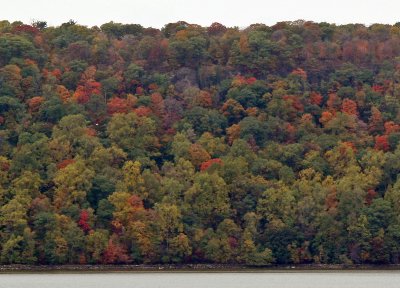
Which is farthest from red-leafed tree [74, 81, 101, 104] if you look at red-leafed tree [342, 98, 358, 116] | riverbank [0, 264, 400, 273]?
riverbank [0, 264, 400, 273]

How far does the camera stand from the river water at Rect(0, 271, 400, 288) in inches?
3671

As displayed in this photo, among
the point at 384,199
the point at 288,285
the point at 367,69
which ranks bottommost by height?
Answer: the point at 288,285

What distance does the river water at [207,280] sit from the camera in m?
93.2

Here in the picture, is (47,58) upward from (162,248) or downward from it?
upward

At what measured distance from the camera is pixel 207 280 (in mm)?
100312

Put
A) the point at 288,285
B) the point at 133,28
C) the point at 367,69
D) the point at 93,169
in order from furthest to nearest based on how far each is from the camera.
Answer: the point at 133,28 < the point at 367,69 < the point at 93,169 < the point at 288,285

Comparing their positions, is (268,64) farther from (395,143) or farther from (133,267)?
(133,267)

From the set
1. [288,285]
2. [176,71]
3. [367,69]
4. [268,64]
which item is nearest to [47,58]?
[176,71]

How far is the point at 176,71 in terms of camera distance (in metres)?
149

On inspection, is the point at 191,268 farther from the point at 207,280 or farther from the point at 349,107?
the point at 349,107

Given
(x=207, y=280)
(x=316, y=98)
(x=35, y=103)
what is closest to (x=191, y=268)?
(x=207, y=280)

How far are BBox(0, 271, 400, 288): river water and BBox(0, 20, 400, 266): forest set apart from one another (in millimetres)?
3942

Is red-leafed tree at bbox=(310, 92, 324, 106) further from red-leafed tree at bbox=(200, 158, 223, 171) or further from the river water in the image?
the river water

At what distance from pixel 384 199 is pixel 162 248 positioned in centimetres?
2008
